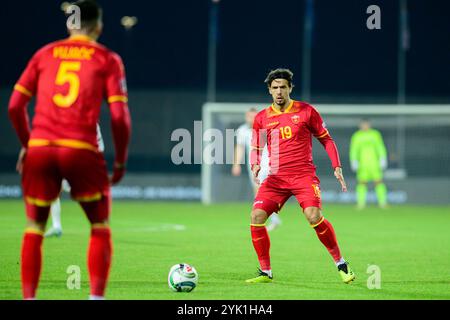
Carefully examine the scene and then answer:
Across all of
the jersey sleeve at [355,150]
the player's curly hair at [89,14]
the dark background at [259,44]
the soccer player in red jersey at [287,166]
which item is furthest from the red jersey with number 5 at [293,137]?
the dark background at [259,44]

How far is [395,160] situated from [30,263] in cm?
2131

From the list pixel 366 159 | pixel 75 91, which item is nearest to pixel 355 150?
pixel 366 159

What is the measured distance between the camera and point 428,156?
87.1ft

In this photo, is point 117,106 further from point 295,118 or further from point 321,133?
point 321,133

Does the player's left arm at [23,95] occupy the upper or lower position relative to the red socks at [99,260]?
upper

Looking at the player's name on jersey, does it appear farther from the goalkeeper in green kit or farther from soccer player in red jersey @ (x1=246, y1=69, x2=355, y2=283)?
the goalkeeper in green kit

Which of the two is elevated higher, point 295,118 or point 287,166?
point 295,118

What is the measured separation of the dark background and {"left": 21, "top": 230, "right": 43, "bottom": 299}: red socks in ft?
68.9

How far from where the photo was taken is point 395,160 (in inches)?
1053

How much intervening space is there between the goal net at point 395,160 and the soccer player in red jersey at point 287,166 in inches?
639

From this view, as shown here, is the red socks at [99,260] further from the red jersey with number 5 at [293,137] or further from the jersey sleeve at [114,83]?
the red jersey with number 5 at [293,137]

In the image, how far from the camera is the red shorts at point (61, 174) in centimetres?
627


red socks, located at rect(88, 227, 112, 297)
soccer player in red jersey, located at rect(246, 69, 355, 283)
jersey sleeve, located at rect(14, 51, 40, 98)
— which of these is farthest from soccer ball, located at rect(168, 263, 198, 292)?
jersey sleeve, located at rect(14, 51, 40, 98)
